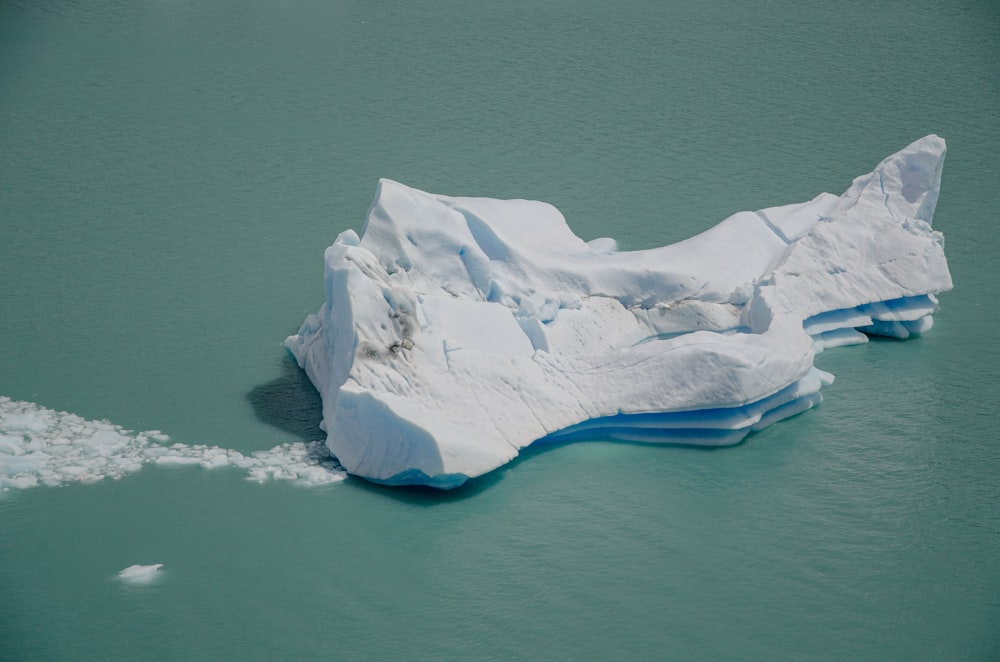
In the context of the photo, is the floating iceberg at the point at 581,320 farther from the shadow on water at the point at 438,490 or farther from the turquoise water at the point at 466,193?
the turquoise water at the point at 466,193

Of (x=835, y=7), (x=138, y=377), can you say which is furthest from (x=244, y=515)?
(x=835, y=7)

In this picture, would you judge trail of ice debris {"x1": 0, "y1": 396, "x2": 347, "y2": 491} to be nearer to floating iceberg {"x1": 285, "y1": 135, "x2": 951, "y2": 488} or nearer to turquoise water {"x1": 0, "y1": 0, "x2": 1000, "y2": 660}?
turquoise water {"x1": 0, "y1": 0, "x2": 1000, "y2": 660}

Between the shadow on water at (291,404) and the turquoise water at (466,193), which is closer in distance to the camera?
the turquoise water at (466,193)

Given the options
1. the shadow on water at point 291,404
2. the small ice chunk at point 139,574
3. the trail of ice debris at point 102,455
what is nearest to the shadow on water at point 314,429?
the shadow on water at point 291,404

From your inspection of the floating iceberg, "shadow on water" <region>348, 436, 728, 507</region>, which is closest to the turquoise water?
"shadow on water" <region>348, 436, 728, 507</region>

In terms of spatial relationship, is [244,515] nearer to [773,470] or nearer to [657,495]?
[657,495]

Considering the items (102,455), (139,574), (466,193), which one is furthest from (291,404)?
(466,193)

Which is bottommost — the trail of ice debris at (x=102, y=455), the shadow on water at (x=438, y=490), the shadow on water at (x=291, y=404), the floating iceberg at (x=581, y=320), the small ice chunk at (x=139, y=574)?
the small ice chunk at (x=139, y=574)

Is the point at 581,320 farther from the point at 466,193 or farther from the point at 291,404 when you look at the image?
the point at 466,193
